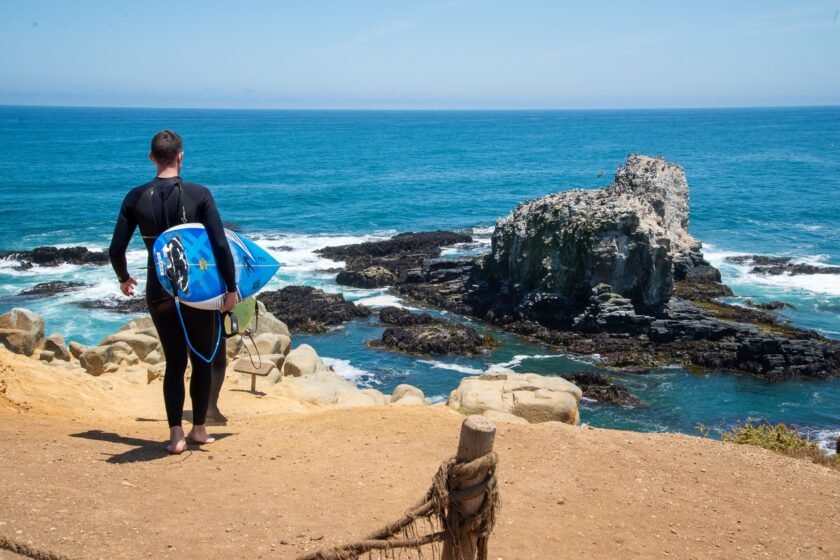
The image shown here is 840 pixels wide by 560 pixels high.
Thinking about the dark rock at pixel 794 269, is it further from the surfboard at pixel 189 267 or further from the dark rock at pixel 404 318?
the surfboard at pixel 189 267

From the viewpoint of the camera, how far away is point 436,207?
205 feet

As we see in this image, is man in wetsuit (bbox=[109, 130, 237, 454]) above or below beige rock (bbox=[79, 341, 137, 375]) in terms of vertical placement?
above

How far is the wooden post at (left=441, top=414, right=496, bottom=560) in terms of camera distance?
15.5ft

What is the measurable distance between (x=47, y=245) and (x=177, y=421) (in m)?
40.4

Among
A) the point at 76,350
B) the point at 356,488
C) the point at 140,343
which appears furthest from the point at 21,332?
the point at 356,488

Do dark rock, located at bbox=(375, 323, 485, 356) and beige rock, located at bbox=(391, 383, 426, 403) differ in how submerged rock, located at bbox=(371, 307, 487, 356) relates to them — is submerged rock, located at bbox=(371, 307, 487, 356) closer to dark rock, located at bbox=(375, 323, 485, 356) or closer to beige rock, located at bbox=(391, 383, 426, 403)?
dark rock, located at bbox=(375, 323, 485, 356)

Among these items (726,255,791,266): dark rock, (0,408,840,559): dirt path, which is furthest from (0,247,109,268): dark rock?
(0,408,840,559): dirt path

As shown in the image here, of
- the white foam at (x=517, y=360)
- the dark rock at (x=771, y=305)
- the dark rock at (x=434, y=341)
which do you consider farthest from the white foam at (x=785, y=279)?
the dark rock at (x=434, y=341)

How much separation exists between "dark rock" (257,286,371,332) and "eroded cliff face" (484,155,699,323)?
6.52 meters

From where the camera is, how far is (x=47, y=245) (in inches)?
1704

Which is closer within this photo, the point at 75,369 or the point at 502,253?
the point at 75,369

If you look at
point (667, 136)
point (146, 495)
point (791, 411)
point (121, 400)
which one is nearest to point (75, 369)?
point (121, 400)

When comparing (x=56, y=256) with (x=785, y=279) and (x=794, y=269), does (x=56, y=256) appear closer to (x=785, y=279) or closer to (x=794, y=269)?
(x=785, y=279)

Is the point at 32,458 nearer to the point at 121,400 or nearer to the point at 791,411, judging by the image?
the point at 121,400
